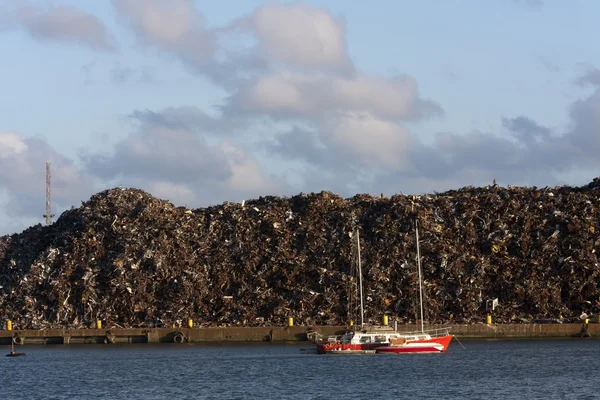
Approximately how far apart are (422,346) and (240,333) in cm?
1436

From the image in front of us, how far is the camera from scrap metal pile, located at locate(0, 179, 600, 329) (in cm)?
8750

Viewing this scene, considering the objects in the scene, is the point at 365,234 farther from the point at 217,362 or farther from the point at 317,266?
the point at 217,362

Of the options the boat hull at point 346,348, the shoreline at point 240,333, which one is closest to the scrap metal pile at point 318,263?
the shoreline at point 240,333

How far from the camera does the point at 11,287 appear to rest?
95.9m

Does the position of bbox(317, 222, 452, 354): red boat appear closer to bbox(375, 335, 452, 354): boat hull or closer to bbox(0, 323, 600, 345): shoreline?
bbox(375, 335, 452, 354): boat hull

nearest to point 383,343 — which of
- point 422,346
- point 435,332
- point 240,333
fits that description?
point 422,346

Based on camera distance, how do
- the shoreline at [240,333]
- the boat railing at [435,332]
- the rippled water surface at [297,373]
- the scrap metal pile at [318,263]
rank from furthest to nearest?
the scrap metal pile at [318,263], the shoreline at [240,333], the boat railing at [435,332], the rippled water surface at [297,373]

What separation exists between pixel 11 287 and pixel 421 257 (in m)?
32.5

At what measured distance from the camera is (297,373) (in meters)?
71.3

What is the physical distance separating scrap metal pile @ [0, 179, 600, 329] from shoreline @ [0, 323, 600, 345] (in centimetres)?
128

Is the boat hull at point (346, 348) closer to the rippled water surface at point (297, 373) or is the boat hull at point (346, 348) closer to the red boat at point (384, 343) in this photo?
the red boat at point (384, 343)

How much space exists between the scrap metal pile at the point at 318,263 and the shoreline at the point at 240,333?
1.28 meters

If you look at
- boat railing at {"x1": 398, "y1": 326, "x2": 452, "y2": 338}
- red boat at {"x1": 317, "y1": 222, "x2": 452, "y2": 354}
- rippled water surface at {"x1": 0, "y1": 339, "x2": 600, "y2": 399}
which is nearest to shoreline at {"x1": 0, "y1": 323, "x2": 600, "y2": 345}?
rippled water surface at {"x1": 0, "y1": 339, "x2": 600, "y2": 399}

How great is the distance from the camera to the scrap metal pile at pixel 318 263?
8750 cm
